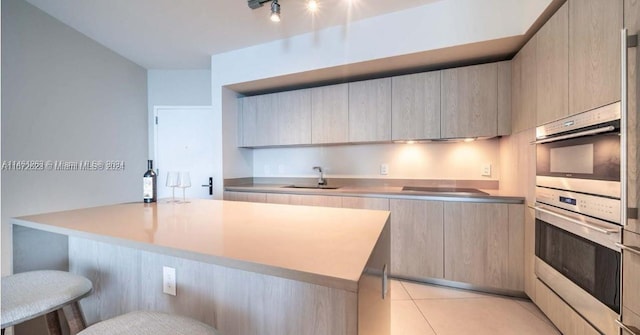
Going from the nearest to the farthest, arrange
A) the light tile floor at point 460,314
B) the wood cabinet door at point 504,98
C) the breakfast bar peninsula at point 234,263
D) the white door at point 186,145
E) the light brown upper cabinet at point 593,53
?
the breakfast bar peninsula at point 234,263, the light brown upper cabinet at point 593,53, the light tile floor at point 460,314, the wood cabinet door at point 504,98, the white door at point 186,145

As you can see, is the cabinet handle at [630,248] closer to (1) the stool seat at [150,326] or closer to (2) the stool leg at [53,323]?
(1) the stool seat at [150,326]

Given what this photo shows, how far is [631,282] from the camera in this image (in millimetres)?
1092

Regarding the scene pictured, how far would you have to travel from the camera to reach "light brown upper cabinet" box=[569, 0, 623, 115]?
3.82 feet

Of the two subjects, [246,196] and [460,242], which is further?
[246,196]

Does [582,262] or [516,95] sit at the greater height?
[516,95]

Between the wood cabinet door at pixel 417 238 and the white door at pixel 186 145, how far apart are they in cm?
253

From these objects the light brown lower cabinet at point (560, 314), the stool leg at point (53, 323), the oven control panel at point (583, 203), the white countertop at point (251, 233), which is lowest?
the light brown lower cabinet at point (560, 314)

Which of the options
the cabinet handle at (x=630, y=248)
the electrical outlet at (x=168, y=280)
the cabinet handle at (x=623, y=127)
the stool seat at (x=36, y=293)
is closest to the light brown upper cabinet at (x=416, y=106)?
the cabinet handle at (x=623, y=127)

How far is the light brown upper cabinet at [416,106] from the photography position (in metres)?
2.43

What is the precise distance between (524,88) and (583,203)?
3.29ft

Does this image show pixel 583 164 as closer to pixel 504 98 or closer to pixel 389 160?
pixel 504 98

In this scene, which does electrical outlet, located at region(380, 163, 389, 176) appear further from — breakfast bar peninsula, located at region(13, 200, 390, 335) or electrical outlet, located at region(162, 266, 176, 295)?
electrical outlet, located at region(162, 266, 176, 295)

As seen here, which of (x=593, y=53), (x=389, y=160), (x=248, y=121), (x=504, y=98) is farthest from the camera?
(x=248, y=121)

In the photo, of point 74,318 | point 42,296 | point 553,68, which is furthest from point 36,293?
point 553,68
